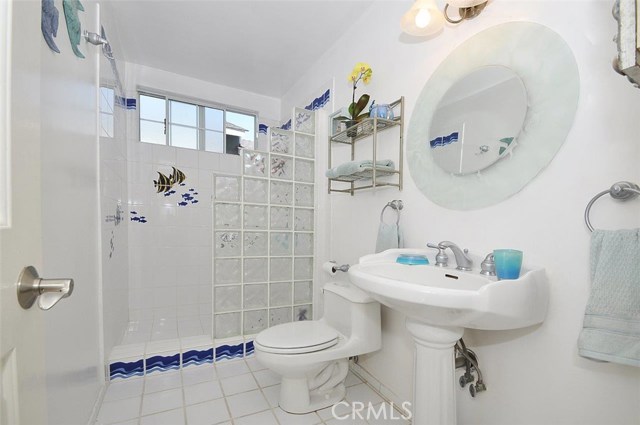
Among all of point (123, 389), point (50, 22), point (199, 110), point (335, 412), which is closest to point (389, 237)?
point (335, 412)

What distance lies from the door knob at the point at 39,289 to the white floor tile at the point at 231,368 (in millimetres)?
1559

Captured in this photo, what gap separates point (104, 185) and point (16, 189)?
4.79ft

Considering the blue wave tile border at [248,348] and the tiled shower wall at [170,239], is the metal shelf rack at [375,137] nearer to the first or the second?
the blue wave tile border at [248,348]

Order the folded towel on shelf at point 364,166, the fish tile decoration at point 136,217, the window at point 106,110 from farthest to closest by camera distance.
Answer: the fish tile decoration at point 136,217 → the window at point 106,110 → the folded towel on shelf at point 364,166

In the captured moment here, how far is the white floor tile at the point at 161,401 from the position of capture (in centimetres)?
144

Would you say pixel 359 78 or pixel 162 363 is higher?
pixel 359 78

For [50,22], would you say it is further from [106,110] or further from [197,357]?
[197,357]

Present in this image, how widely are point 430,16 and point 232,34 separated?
4.74 feet

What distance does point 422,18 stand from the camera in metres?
1.20

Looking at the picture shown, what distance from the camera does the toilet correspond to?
4.42 feet

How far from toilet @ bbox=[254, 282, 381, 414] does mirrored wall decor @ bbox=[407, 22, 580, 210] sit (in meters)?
0.71

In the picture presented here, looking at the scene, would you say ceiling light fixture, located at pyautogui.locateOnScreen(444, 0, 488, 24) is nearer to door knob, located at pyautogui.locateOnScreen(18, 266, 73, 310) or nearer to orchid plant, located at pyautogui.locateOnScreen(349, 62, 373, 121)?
orchid plant, located at pyautogui.locateOnScreen(349, 62, 373, 121)

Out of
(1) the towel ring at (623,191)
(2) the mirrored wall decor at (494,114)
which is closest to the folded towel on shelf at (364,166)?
(2) the mirrored wall decor at (494,114)

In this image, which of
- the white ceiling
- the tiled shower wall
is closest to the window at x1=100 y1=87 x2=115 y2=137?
the white ceiling
